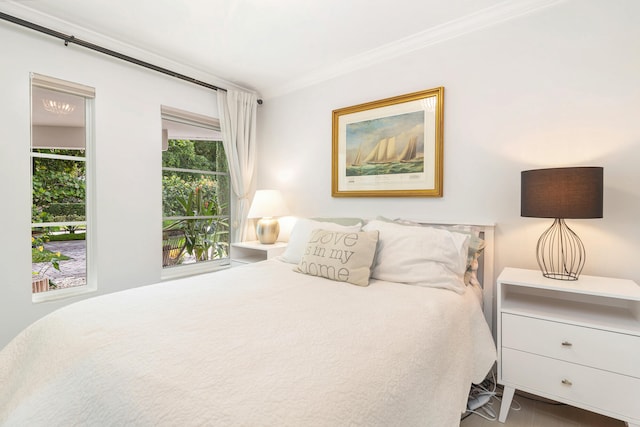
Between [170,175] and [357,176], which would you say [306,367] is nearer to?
[357,176]

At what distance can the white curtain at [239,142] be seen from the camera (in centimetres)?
320

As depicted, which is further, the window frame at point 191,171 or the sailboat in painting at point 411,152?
the window frame at point 191,171

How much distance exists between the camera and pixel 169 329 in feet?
3.77

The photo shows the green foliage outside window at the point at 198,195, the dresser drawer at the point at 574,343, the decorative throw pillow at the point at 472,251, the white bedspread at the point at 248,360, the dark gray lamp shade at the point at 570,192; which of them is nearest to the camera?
the white bedspread at the point at 248,360

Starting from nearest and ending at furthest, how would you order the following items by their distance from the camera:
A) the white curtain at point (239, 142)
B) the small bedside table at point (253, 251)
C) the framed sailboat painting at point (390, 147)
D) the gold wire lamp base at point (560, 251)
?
the gold wire lamp base at point (560, 251) → the framed sailboat painting at point (390, 147) → the small bedside table at point (253, 251) → the white curtain at point (239, 142)

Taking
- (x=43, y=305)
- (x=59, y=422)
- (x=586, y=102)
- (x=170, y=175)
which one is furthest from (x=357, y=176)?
(x=43, y=305)

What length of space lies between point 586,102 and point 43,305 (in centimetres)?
379

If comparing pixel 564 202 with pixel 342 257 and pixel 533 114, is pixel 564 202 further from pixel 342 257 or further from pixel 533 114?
pixel 342 257

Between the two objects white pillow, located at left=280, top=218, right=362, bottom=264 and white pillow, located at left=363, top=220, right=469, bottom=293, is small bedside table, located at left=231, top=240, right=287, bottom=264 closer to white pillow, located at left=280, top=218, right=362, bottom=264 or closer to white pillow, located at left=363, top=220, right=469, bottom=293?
white pillow, located at left=280, top=218, right=362, bottom=264

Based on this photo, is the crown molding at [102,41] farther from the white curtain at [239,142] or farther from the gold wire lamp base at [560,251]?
the gold wire lamp base at [560,251]

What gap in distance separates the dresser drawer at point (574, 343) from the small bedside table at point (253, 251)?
6.19 ft

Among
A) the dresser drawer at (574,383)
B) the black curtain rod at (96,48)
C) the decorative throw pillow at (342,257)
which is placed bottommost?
the dresser drawer at (574,383)

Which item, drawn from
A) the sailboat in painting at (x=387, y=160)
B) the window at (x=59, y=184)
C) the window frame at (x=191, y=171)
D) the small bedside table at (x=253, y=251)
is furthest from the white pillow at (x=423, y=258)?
the window at (x=59, y=184)

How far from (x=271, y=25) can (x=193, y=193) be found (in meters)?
1.78
